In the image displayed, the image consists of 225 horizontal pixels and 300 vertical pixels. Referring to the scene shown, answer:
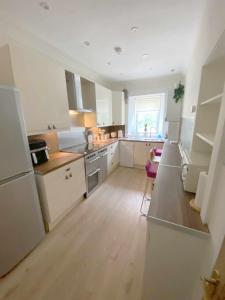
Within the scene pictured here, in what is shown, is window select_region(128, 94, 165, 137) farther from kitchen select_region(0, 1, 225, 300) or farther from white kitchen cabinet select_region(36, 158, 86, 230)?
white kitchen cabinet select_region(36, 158, 86, 230)

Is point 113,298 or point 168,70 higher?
point 168,70

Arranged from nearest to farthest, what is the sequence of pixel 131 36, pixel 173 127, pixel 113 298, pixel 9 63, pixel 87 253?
pixel 113 298
pixel 9 63
pixel 87 253
pixel 131 36
pixel 173 127

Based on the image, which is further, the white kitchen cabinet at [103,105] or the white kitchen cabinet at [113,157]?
the white kitchen cabinet at [113,157]

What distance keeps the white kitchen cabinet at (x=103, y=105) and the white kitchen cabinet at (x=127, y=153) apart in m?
0.80

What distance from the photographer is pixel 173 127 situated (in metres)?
3.68

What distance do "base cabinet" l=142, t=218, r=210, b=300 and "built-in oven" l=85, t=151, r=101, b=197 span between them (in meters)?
1.72

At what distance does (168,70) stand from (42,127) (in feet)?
10.8

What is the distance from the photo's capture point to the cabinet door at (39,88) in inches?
60.7

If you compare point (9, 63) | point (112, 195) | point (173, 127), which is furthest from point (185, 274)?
point (173, 127)

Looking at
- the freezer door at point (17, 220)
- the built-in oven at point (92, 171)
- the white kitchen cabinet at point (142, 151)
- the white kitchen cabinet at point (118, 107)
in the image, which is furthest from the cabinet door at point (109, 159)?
the freezer door at point (17, 220)

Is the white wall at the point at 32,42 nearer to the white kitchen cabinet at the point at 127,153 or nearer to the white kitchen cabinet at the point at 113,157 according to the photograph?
the white kitchen cabinet at the point at 113,157

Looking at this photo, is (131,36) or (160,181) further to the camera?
(131,36)

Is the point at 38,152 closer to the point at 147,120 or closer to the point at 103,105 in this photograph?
the point at 103,105

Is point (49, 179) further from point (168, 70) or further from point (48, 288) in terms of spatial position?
point (168, 70)
